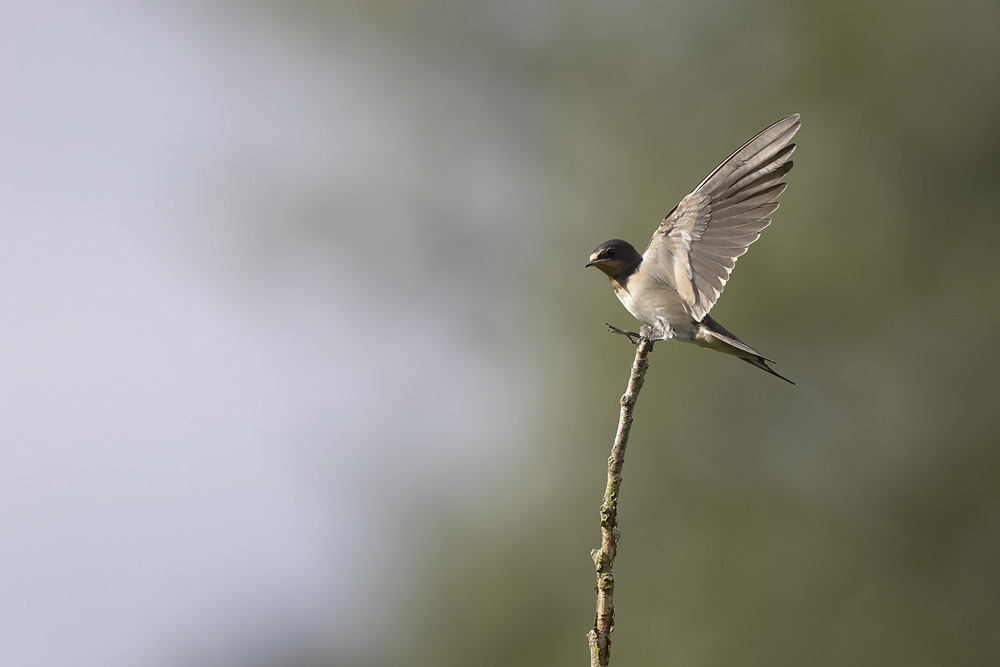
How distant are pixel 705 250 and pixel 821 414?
985cm

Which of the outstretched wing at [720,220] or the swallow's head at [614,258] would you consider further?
the swallow's head at [614,258]

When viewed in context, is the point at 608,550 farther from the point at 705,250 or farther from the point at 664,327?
the point at 705,250

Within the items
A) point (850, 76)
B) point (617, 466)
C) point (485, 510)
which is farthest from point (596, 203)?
point (617, 466)

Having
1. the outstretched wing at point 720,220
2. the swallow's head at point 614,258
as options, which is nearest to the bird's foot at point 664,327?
the outstretched wing at point 720,220

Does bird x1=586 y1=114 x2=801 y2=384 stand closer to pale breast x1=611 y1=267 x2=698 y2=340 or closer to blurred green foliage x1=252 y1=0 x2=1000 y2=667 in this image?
pale breast x1=611 y1=267 x2=698 y2=340

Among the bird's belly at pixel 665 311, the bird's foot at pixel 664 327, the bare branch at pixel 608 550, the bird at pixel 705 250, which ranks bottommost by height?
the bare branch at pixel 608 550

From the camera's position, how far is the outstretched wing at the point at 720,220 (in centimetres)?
428

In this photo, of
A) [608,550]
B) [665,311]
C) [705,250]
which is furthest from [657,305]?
[608,550]

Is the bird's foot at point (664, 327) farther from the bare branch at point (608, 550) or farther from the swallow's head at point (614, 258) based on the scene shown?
the bare branch at point (608, 550)

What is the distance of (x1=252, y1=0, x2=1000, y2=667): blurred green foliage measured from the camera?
1293cm

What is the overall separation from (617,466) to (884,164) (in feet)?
42.3

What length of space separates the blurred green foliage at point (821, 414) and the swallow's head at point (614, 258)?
28.6ft

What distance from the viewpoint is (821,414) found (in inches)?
541

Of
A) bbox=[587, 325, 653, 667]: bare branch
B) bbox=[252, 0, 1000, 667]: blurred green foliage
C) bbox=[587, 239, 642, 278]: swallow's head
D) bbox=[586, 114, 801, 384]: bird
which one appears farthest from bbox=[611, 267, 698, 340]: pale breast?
bbox=[252, 0, 1000, 667]: blurred green foliage
